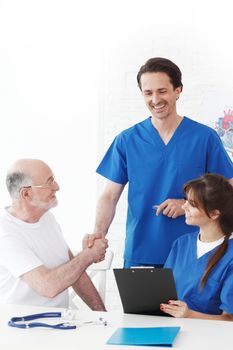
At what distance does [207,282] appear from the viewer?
6.35 ft

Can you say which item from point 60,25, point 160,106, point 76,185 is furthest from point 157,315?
point 60,25

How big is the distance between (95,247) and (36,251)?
0.65ft

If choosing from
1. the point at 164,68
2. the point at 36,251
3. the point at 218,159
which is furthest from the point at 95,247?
the point at 164,68

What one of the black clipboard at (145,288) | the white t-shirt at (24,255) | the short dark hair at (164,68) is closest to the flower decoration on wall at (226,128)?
the short dark hair at (164,68)

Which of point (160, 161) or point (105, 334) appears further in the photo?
point (160, 161)

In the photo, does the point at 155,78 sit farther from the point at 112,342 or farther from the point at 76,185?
the point at 76,185

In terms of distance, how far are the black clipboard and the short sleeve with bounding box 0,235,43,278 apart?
0.33m

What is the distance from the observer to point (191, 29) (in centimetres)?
337

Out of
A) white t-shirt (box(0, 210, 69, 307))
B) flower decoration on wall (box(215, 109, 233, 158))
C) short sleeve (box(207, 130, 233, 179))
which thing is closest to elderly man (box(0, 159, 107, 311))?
white t-shirt (box(0, 210, 69, 307))

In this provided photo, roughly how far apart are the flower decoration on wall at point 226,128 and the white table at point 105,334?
173cm

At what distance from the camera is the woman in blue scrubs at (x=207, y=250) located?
1.93 m

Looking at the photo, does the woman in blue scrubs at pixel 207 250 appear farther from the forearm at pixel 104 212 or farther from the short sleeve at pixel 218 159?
the forearm at pixel 104 212

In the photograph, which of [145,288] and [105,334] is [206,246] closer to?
[145,288]

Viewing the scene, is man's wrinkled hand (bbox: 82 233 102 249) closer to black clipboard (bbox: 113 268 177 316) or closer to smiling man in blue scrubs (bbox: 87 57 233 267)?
smiling man in blue scrubs (bbox: 87 57 233 267)
